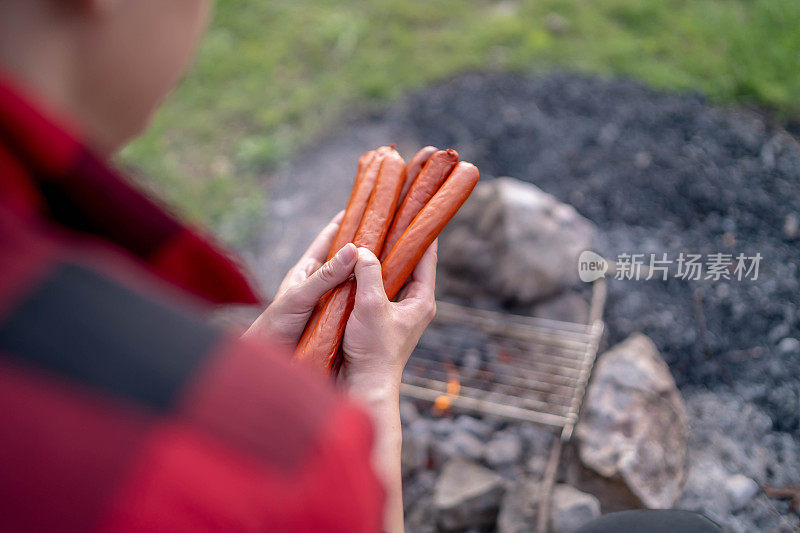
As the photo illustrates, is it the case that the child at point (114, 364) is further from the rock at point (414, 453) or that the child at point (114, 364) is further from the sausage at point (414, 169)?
the rock at point (414, 453)

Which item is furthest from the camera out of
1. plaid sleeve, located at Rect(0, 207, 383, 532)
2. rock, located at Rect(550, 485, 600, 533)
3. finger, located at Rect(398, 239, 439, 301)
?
rock, located at Rect(550, 485, 600, 533)

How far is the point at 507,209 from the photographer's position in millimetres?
3221

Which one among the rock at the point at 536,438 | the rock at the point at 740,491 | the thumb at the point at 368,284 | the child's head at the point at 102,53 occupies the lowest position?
the rock at the point at 740,491

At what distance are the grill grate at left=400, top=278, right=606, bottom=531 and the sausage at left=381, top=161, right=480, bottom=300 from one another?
3.68 ft

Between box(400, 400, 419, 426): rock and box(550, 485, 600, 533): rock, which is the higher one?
box(400, 400, 419, 426): rock

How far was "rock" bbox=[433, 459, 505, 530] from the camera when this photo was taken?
98.1 inches

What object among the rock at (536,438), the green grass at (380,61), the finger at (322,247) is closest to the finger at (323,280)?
the finger at (322,247)

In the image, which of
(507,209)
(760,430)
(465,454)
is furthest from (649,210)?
(465,454)

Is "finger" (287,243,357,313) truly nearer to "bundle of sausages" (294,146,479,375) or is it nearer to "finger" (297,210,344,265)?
"bundle of sausages" (294,146,479,375)

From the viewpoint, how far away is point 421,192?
204 cm

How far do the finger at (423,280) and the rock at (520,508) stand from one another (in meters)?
1.11

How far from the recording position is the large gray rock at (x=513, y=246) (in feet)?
10.5

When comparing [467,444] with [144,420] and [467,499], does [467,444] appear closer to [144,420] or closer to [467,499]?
[467,499]

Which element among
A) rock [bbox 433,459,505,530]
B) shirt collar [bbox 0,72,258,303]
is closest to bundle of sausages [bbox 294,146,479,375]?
shirt collar [bbox 0,72,258,303]
